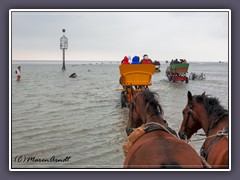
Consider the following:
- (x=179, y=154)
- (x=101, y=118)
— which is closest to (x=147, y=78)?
(x=101, y=118)

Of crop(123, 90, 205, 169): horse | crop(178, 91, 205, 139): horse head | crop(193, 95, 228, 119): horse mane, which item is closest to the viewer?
crop(123, 90, 205, 169): horse

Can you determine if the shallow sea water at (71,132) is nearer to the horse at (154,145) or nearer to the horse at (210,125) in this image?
the horse at (210,125)

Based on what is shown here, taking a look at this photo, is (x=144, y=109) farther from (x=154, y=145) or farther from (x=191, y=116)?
(x=154, y=145)

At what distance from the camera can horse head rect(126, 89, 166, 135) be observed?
3.76m

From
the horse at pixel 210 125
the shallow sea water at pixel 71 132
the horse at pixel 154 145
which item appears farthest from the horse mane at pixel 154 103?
the shallow sea water at pixel 71 132

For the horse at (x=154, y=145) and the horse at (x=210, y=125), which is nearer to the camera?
the horse at (x=154, y=145)

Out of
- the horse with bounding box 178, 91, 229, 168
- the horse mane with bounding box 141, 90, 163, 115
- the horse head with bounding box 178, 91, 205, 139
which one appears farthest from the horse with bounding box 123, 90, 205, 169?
the horse head with bounding box 178, 91, 205, 139

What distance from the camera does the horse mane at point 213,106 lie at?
403 cm

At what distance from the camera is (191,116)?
4.38m

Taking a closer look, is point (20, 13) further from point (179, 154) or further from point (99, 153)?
point (99, 153)

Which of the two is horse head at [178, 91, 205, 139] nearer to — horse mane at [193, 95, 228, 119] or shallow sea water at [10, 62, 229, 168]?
horse mane at [193, 95, 228, 119]

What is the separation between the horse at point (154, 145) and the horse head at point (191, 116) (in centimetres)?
78
